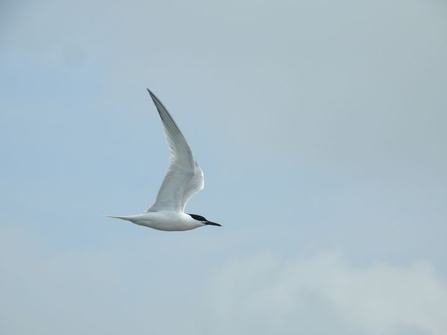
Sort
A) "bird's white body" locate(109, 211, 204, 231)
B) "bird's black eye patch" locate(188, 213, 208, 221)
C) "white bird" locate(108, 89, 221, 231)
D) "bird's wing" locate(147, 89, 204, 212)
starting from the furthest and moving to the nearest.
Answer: "bird's black eye patch" locate(188, 213, 208, 221)
"bird's white body" locate(109, 211, 204, 231)
"white bird" locate(108, 89, 221, 231)
"bird's wing" locate(147, 89, 204, 212)

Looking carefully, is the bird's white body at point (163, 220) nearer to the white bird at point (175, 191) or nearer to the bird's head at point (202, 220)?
the white bird at point (175, 191)

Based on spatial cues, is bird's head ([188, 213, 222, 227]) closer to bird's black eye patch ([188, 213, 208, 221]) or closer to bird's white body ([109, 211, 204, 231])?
bird's black eye patch ([188, 213, 208, 221])

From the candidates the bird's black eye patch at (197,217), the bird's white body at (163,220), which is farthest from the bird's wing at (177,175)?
the bird's black eye patch at (197,217)

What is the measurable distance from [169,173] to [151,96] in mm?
2294

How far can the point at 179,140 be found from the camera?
22312 mm

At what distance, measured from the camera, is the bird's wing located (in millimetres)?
22250

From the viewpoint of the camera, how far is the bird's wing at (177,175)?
22.2 meters

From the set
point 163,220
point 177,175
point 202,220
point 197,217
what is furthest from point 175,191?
point 202,220

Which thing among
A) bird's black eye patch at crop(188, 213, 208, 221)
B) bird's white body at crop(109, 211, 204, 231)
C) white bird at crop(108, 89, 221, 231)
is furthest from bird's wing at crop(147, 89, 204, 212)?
bird's black eye patch at crop(188, 213, 208, 221)

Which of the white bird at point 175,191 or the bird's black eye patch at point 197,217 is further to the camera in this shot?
the bird's black eye patch at point 197,217

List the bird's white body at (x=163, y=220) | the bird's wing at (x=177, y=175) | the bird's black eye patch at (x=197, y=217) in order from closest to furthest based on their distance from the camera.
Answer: the bird's wing at (x=177, y=175), the bird's white body at (x=163, y=220), the bird's black eye patch at (x=197, y=217)

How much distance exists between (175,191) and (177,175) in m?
0.46

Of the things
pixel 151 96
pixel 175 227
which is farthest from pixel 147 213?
pixel 151 96

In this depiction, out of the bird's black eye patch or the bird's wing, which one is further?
the bird's black eye patch
